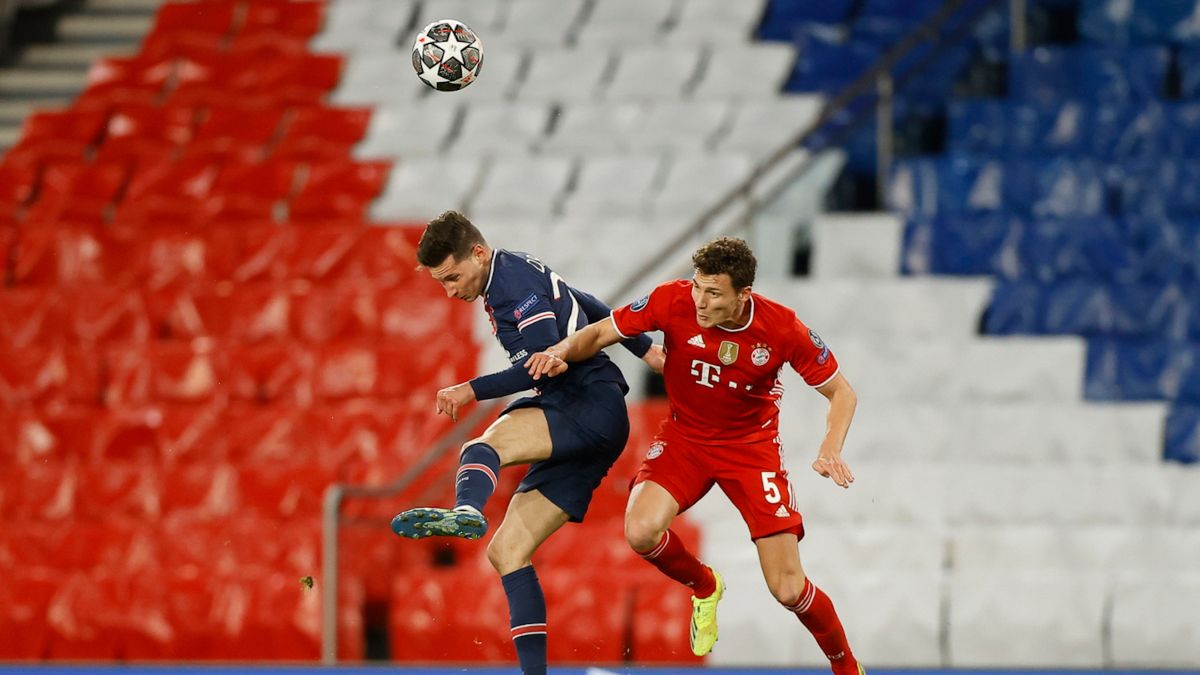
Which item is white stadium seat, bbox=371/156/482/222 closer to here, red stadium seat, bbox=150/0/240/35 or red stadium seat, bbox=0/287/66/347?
red stadium seat, bbox=0/287/66/347

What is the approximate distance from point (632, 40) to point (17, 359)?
4.23 metres

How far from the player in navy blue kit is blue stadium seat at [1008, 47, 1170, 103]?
5.07 meters

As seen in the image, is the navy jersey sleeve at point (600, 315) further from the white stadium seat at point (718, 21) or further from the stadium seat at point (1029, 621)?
the white stadium seat at point (718, 21)

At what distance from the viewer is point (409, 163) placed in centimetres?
1110

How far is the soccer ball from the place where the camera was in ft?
21.7

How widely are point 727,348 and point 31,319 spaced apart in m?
5.98

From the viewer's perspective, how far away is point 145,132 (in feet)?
38.7

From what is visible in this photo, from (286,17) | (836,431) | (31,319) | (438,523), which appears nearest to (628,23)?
(286,17)

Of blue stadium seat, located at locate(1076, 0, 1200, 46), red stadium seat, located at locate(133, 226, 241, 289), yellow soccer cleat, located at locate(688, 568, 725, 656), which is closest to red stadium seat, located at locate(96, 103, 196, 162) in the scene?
red stadium seat, located at locate(133, 226, 241, 289)

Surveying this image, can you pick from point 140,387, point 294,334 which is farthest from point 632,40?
point 140,387

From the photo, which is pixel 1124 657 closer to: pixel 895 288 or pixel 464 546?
pixel 895 288

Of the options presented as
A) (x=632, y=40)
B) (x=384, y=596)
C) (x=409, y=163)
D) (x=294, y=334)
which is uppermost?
→ (x=632, y=40)

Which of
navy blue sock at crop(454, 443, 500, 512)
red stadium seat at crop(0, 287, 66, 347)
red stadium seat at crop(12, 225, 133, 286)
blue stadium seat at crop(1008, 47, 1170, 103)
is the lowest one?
red stadium seat at crop(0, 287, 66, 347)

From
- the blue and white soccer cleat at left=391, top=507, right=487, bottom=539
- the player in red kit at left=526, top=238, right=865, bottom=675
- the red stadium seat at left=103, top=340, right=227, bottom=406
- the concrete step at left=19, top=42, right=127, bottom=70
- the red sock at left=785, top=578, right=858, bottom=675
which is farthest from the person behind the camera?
the concrete step at left=19, top=42, right=127, bottom=70
